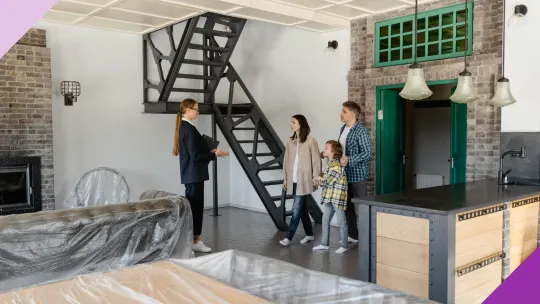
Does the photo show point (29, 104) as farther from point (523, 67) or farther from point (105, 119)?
point (523, 67)

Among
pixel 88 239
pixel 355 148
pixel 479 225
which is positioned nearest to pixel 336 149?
pixel 355 148

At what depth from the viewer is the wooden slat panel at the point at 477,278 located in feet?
11.3

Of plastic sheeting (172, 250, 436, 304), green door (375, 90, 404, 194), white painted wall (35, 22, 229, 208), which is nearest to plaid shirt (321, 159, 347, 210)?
green door (375, 90, 404, 194)

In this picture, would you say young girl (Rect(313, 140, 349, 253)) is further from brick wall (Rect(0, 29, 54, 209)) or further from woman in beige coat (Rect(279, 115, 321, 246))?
brick wall (Rect(0, 29, 54, 209))

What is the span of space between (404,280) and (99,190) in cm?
462

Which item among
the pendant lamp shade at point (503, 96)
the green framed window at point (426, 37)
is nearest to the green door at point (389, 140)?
the green framed window at point (426, 37)

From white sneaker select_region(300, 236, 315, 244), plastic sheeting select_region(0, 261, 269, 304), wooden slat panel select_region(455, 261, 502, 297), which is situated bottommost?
white sneaker select_region(300, 236, 315, 244)

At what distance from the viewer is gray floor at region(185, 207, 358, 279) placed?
5301 millimetres

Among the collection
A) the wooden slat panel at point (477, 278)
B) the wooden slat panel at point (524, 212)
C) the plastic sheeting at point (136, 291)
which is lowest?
the wooden slat panel at point (477, 278)

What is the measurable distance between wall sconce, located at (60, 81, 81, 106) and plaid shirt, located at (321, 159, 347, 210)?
157 inches

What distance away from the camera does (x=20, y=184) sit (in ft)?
22.4

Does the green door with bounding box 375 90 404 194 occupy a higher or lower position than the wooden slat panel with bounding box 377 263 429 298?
higher

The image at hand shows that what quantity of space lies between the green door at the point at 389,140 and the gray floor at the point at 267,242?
0.98 m

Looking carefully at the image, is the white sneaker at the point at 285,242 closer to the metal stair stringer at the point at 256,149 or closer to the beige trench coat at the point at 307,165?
the beige trench coat at the point at 307,165
